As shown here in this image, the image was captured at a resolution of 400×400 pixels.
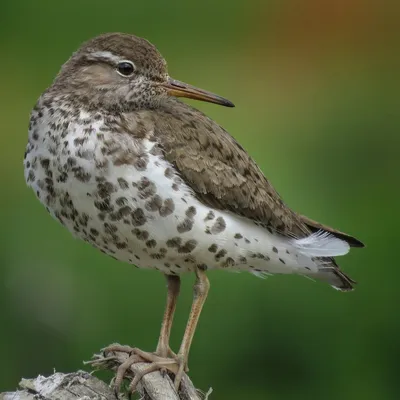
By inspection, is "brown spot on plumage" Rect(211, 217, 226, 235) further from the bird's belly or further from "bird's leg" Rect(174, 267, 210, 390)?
"bird's leg" Rect(174, 267, 210, 390)

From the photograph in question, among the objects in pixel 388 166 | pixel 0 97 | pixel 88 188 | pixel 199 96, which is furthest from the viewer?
pixel 0 97

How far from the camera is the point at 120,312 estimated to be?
1105cm

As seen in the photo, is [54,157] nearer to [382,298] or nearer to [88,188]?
[88,188]

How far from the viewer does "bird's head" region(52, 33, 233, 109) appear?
8.26m

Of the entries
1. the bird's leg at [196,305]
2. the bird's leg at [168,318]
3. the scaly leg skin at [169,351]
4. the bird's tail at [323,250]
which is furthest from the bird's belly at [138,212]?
the bird's tail at [323,250]

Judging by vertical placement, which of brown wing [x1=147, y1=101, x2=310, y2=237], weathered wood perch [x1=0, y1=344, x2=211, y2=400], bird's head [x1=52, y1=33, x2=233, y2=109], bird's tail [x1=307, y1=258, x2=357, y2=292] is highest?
bird's head [x1=52, y1=33, x2=233, y2=109]

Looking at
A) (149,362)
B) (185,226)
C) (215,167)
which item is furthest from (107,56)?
(149,362)

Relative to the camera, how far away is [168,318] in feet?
28.9

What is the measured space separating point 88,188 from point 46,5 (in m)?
8.58

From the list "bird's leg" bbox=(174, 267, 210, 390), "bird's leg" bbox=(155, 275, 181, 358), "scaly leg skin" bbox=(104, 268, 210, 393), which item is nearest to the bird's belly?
"bird's leg" bbox=(174, 267, 210, 390)

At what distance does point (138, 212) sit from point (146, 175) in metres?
0.22

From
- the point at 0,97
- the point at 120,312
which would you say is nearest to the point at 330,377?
the point at 120,312

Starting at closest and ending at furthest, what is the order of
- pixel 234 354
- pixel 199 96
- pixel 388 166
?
pixel 199 96 → pixel 234 354 → pixel 388 166

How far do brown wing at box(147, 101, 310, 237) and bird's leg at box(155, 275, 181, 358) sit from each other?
29.4 inches
